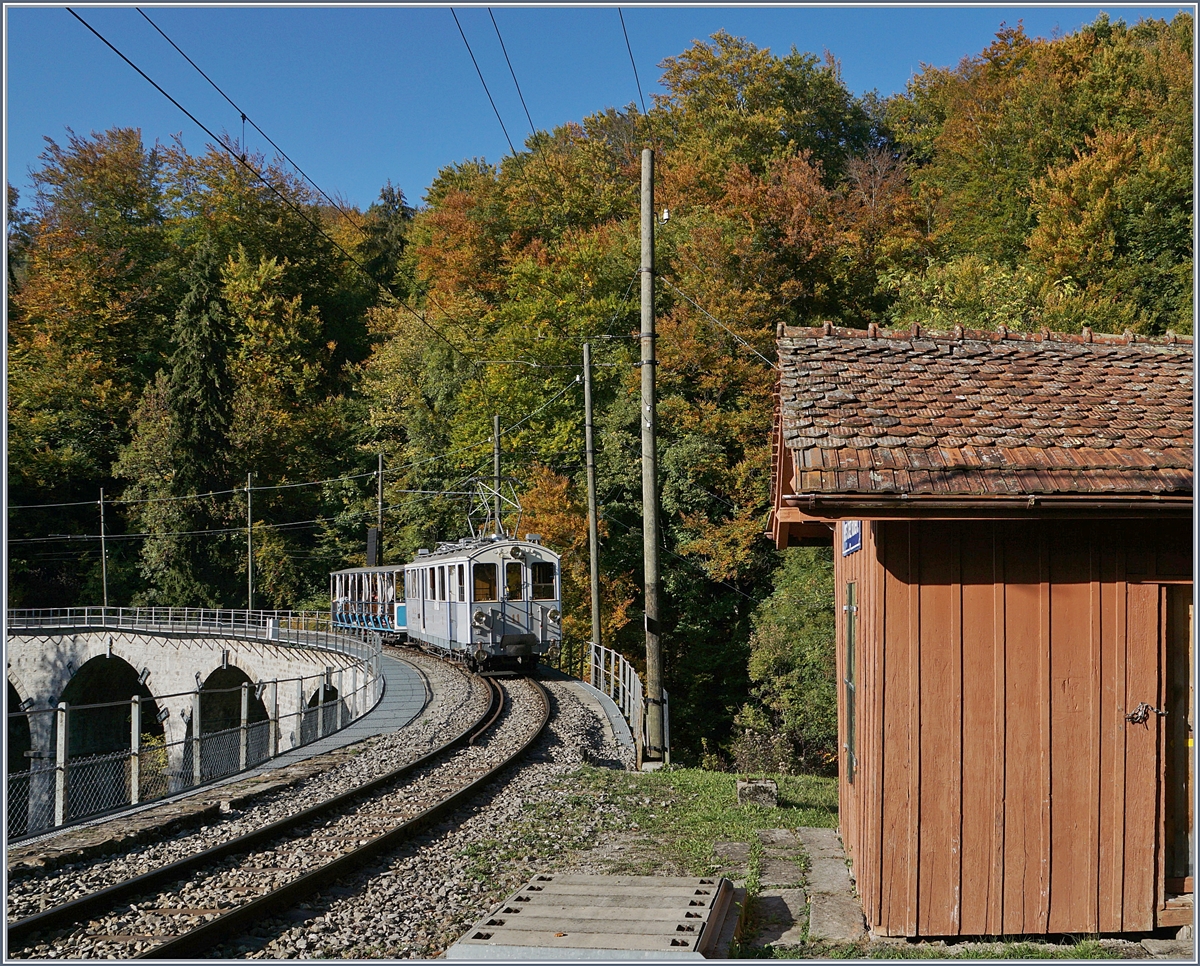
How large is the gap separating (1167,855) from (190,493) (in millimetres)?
46244

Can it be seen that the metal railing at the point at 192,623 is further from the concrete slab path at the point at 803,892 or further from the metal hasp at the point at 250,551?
the concrete slab path at the point at 803,892

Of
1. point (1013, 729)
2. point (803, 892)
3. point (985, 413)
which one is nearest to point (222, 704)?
point (803, 892)

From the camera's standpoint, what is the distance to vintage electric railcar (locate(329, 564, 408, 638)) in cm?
3244

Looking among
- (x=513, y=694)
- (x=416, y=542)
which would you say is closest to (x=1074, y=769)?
(x=513, y=694)

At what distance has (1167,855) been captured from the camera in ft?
19.0

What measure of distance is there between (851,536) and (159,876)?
5.27 metres

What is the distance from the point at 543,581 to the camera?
75.1 feet

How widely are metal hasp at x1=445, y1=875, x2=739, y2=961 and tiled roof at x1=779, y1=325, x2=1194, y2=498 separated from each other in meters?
2.42

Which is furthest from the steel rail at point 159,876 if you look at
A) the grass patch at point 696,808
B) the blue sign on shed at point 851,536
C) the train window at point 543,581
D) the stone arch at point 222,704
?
the stone arch at point 222,704

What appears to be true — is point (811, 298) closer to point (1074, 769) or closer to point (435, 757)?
point (435, 757)

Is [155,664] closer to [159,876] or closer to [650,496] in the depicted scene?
[650,496]

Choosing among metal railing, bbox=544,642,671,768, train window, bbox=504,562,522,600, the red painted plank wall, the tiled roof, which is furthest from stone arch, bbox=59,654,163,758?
the red painted plank wall

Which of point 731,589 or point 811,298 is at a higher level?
point 811,298

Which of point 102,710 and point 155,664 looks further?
point 102,710
